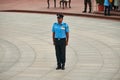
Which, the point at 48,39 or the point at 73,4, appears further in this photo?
the point at 73,4

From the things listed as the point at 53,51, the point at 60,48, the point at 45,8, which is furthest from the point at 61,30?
the point at 45,8

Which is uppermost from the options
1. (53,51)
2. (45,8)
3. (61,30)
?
(61,30)

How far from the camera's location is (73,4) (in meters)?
29.9

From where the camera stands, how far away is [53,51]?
14242 millimetres

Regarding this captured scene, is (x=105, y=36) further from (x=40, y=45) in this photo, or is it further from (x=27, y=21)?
(x=27, y=21)

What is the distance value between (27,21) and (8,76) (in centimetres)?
1184

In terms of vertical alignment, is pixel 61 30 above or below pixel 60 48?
above

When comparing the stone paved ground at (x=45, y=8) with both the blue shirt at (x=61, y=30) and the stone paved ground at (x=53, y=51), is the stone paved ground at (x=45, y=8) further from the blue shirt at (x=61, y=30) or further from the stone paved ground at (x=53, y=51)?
the blue shirt at (x=61, y=30)

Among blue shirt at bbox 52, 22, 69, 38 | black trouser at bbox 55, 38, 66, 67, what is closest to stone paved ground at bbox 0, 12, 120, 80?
black trouser at bbox 55, 38, 66, 67

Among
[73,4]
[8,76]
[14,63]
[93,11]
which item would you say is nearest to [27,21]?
[93,11]

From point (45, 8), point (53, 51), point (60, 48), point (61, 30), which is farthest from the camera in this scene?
point (45, 8)

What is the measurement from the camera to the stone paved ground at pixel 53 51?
1116 centimetres

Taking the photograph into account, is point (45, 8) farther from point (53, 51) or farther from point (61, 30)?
point (61, 30)

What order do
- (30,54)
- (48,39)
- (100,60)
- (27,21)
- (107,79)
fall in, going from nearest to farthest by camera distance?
(107,79), (100,60), (30,54), (48,39), (27,21)
